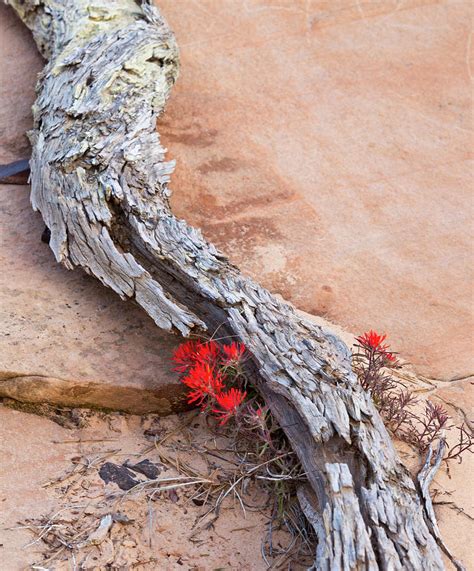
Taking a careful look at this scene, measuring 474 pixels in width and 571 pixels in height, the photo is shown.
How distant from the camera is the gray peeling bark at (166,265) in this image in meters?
2.45

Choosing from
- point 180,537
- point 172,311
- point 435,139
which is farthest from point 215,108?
point 180,537

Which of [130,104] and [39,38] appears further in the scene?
[39,38]

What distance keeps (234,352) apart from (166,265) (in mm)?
587

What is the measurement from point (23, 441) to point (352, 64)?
10.8 ft

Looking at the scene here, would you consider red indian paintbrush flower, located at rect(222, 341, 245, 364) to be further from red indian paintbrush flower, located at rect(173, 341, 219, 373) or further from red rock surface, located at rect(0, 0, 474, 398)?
red rock surface, located at rect(0, 0, 474, 398)

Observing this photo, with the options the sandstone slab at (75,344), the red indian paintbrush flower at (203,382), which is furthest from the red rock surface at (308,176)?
the red indian paintbrush flower at (203,382)

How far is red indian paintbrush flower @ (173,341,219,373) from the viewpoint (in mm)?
2861

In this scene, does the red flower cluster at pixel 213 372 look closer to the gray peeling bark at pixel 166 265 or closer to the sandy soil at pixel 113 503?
the gray peeling bark at pixel 166 265

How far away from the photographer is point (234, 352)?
278 cm

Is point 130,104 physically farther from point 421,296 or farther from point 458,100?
point 458,100

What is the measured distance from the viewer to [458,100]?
4.90 m

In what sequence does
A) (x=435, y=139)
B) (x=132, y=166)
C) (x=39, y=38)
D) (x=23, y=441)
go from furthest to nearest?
(x=39, y=38) → (x=435, y=139) → (x=132, y=166) → (x=23, y=441)

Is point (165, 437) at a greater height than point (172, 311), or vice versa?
point (172, 311)

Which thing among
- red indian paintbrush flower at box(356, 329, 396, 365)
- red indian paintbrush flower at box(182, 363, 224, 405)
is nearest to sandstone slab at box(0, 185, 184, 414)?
red indian paintbrush flower at box(182, 363, 224, 405)
